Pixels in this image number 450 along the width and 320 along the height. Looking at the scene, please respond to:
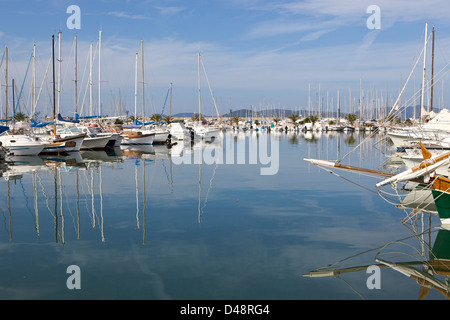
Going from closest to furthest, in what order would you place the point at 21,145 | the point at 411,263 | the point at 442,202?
the point at 411,263
the point at 442,202
the point at 21,145

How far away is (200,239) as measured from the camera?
11.5m

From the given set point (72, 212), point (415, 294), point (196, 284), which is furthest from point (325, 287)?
point (72, 212)

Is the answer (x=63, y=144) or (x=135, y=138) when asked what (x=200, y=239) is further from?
(x=135, y=138)

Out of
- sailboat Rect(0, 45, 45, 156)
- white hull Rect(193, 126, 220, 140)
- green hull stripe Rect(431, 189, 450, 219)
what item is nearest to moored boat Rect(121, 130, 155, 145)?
sailboat Rect(0, 45, 45, 156)

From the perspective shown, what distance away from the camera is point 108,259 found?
385 inches

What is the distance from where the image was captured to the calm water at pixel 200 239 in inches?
326

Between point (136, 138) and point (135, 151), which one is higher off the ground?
point (136, 138)

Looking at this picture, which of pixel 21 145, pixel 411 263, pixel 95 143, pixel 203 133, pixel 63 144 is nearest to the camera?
pixel 411 263

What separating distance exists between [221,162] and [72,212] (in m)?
17.9

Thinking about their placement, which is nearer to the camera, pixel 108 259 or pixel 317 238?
pixel 108 259

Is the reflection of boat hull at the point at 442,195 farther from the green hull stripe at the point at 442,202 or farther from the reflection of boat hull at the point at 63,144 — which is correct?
the reflection of boat hull at the point at 63,144

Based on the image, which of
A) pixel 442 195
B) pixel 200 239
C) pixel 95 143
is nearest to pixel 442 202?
pixel 442 195

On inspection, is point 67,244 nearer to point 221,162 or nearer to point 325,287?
point 325,287
